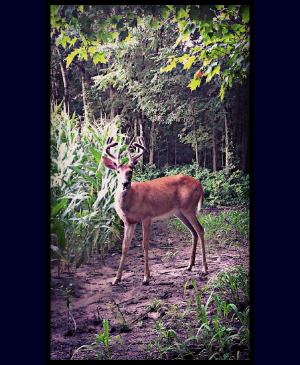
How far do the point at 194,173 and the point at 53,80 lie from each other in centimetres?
134

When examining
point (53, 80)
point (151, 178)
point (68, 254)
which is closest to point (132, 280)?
point (68, 254)

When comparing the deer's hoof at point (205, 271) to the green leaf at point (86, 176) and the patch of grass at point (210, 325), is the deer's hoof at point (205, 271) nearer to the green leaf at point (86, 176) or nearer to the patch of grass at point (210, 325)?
the patch of grass at point (210, 325)

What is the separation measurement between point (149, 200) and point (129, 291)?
0.71 metres

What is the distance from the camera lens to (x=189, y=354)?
2.56 metres

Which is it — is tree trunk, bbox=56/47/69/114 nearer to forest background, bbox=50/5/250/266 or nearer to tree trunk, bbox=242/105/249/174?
forest background, bbox=50/5/250/266

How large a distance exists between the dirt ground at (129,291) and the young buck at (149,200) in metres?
0.05

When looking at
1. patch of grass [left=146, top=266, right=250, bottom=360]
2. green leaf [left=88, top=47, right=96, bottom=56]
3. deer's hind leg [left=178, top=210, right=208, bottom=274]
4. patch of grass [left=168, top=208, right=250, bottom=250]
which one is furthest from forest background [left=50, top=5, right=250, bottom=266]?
patch of grass [left=146, top=266, right=250, bottom=360]

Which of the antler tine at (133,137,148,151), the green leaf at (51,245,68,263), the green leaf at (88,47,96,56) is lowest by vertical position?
the green leaf at (51,245,68,263)

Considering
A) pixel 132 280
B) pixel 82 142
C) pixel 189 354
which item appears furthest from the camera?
pixel 82 142

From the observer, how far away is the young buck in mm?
2781

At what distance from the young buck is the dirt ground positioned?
0.05m

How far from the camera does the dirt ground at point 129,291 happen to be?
2596mm

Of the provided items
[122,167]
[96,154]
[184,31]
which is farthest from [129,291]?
[184,31]

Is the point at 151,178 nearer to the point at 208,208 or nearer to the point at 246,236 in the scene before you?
the point at 208,208
